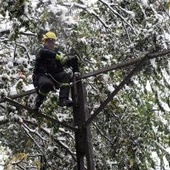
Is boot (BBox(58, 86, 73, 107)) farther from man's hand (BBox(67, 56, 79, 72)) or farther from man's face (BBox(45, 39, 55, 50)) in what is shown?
man's face (BBox(45, 39, 55, 50))

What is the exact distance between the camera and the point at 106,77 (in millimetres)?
8133

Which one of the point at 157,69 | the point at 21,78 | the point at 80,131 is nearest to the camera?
the point at 80,131

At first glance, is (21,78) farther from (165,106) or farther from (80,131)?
(165,106)

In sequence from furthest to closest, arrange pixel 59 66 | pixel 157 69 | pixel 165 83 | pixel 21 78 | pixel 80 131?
pixel 165 83
pixel 157 69
pixel 21 78
pixel 59 66
pixel 80 131

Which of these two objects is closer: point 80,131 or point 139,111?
point 80,131

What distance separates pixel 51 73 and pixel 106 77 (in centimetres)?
211

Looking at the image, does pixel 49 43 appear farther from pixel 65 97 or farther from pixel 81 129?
pixel 81 129

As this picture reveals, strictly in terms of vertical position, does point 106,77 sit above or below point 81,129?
above

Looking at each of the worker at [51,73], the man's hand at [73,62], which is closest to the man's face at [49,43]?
the worker at [51,73]

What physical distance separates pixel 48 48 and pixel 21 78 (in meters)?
1.28

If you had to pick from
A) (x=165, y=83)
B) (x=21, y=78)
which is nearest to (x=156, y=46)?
(x=165, y=83)

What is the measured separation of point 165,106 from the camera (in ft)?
29.0

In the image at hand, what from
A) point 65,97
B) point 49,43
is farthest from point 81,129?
point 49,43

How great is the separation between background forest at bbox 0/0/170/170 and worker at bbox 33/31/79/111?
2.91ft
